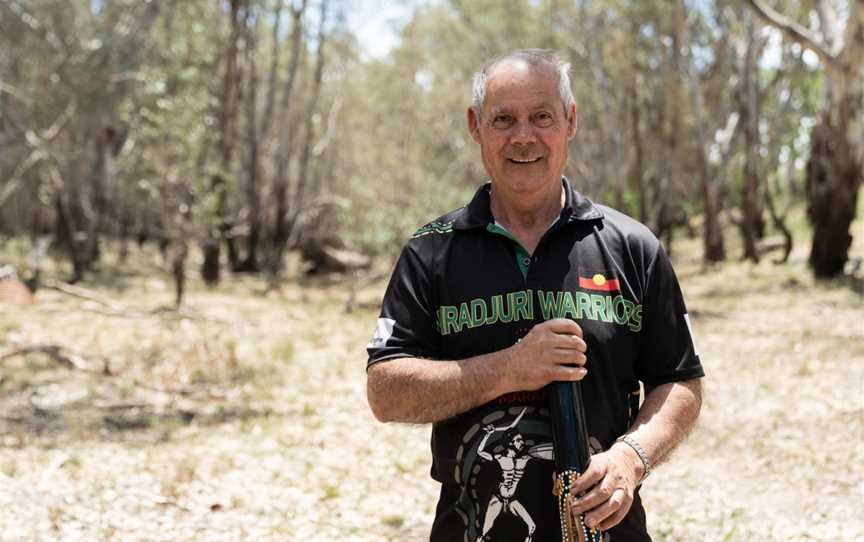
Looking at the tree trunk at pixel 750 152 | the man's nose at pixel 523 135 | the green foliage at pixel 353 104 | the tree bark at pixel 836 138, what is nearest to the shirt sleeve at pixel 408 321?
the man's nose at pixel 523 135

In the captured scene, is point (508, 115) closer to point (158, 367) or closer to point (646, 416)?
point (646, 416)

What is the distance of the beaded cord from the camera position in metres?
1.89

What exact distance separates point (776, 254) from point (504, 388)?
1998cm

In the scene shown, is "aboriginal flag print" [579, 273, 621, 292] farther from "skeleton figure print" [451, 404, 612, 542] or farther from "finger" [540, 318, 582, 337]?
"skeleton figure print" [451, 404, 612, 542]

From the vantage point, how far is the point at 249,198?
21312mm

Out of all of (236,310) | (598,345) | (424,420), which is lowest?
(236,310)

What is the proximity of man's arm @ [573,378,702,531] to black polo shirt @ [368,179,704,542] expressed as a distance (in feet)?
0.14

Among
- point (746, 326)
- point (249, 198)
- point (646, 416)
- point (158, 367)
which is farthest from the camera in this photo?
point (249, 198)

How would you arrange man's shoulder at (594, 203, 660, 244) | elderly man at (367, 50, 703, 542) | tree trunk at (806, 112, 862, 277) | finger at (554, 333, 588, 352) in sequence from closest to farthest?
1. finger at (554, 333, 588, 352)
2. elderly man at (367, 50, 703, 542)
3. man's shoulder at (594, 203, 660, 244)
4. tree trunk at (806, 112, 862, 277)

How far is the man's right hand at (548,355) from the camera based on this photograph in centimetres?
185

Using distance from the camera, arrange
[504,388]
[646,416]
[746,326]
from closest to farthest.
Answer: [504,388] < [646,416] < [746,326]

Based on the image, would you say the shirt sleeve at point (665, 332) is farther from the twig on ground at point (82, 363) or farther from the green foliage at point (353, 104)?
the green foliage at point (353, 104)

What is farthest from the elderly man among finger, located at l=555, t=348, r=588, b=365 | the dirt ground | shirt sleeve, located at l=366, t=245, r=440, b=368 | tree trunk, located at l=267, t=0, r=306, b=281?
tree trunk, located at l=267, t=0, r=306, b=281

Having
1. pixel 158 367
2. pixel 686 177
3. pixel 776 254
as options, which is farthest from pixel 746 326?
pixel 686 177
